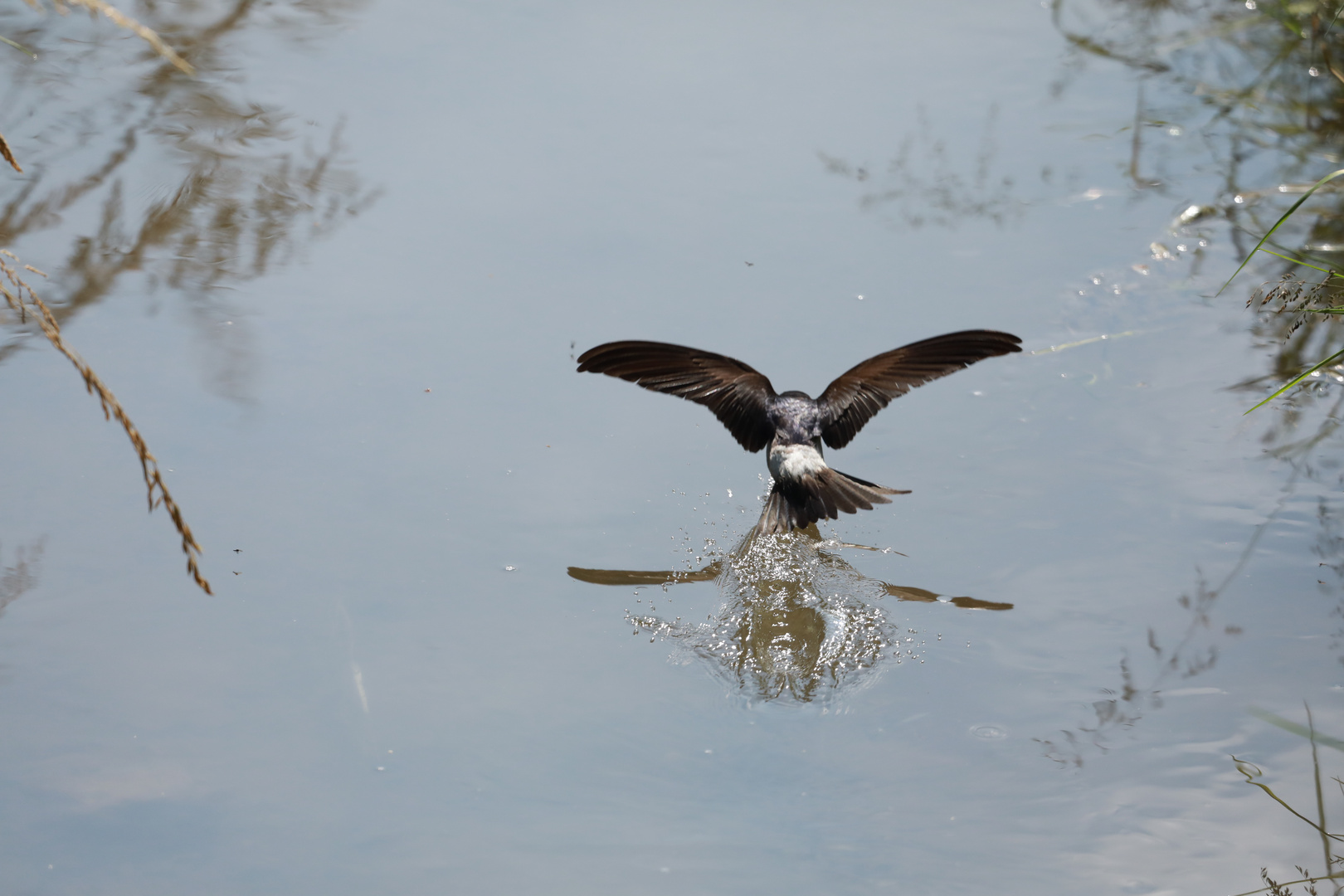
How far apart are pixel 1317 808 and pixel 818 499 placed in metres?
1.38

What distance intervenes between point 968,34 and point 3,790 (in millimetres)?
4786

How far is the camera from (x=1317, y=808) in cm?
247

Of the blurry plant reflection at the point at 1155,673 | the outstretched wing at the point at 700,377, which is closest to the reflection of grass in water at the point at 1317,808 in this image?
the blurry plant reflection at the point at 1155,673

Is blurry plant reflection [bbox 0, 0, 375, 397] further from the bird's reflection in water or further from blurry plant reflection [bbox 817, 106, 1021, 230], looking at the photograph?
blurry plant reflection [bbox 817, 106, 1021, 230]

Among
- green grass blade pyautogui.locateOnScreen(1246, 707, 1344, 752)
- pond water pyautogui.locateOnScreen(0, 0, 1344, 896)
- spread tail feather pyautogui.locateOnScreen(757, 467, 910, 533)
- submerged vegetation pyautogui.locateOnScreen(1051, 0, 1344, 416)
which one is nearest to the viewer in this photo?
pond water pyautogui.locateOnScreen(0, 0, 1344, 896)

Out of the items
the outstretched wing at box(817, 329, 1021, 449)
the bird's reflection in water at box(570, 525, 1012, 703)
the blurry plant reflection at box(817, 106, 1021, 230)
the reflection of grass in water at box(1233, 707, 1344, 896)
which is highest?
the blurry plant reflection at box(817, 106, 1021, 230)

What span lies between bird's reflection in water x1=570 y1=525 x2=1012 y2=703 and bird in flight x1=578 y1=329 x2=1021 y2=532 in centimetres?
14

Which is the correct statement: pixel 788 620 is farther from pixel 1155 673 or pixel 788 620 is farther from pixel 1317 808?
pixel 1317 808

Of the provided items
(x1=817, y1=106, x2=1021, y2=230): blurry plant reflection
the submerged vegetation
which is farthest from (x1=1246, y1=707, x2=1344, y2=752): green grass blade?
(x1=817, y1=106, x2=1021, y2=230): blurry plant reflection

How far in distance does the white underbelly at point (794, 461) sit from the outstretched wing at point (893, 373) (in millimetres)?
138

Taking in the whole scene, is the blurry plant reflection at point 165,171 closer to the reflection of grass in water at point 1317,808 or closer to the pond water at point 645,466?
the pond water at point 645,466

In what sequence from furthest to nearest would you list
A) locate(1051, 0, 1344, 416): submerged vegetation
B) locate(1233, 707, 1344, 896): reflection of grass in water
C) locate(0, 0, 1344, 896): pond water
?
1. locate(1051, 0, 1344, 416): submerged vegetation
2. locate(0, 0, 1344, 896): pond water
3. locate(1233, 707, 1344, 896): reflection of grass in water

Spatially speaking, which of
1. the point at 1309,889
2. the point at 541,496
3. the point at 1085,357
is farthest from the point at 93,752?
the point at 1085,357

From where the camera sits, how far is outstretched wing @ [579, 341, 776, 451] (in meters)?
3.17
